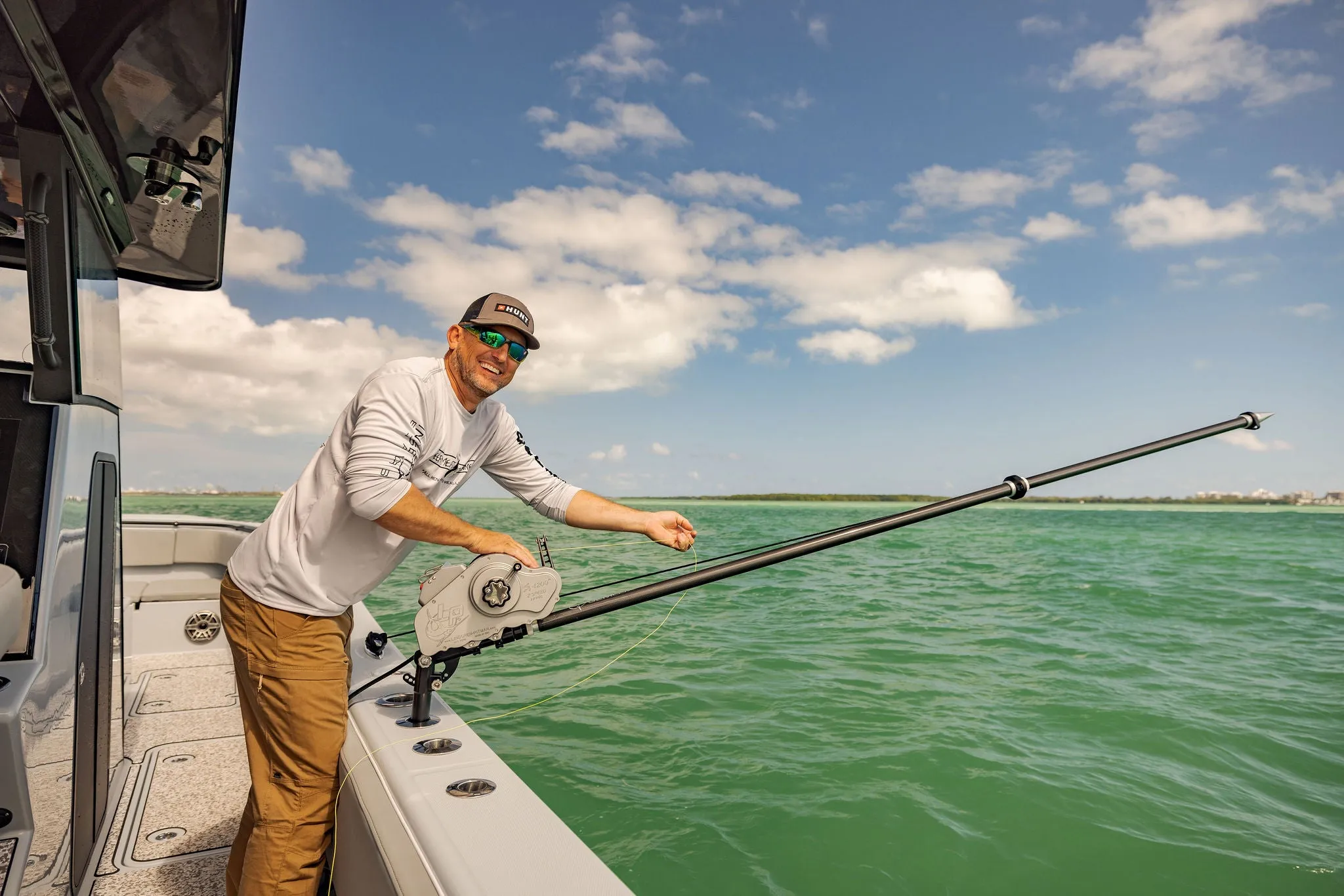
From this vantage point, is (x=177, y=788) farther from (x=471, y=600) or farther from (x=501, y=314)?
(x=501, y=314)

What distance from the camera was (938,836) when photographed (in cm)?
373

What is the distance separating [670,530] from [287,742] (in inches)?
50.8

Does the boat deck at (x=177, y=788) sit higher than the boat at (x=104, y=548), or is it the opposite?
the boat at (x=104, y=548)

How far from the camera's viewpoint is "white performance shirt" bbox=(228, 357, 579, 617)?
5.90 feet

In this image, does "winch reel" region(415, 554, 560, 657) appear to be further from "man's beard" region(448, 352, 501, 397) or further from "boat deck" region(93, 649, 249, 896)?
"boat deck" region(93, 649, 249, 896)

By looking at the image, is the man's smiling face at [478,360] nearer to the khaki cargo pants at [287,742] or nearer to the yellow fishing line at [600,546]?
the khaki cargo pants at [287,742]

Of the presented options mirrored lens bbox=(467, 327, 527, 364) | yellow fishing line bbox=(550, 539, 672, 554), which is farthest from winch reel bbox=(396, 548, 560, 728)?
yellow fishing line bbox=(550, 539, 672, 554)

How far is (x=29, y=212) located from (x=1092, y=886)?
4.68m

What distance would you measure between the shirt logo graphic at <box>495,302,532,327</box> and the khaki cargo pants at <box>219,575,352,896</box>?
0.98 meters

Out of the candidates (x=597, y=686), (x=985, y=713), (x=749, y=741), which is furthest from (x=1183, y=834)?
(x=597, y=686)

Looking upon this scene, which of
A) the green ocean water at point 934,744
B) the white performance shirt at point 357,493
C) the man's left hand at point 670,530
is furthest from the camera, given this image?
the green ocean water at point 934,744

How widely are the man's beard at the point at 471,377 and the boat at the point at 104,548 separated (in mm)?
868

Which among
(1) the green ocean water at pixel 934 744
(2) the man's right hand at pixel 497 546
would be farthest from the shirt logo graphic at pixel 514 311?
(1) the green ocean water at pixel 934 744

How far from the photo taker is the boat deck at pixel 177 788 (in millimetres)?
2338
